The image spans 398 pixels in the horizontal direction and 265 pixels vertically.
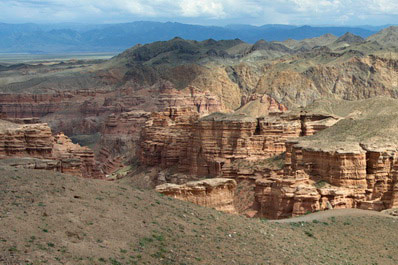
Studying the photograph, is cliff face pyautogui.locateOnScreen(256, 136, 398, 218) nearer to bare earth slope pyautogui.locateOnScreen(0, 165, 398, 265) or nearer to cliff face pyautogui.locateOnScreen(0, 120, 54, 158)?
bare earth slope pyautogui.locateOnScreen(0, 165, 398, 265)

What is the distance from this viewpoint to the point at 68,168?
160ft

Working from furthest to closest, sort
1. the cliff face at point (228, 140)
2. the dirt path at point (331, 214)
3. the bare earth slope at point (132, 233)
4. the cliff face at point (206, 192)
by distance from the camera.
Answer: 1. the cliff face at point (228, 140)
2. the dirt path at point (331, 214)
3. the cliff face at point (206, 192)
4. the bare earth slope at point (132, 233)

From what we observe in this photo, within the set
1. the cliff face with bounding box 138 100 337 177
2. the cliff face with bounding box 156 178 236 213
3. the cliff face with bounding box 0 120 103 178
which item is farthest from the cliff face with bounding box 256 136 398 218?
the cliff face with bounding box 0 120 103 178

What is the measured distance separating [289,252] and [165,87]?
10379 centimetres

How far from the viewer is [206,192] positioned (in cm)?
3878

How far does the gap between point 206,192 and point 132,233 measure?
1463 centimetres

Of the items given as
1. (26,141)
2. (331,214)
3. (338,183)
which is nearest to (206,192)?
(331,214)

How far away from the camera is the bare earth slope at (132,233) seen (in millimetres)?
21219

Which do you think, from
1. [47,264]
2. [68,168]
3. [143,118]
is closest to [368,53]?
[143,118]

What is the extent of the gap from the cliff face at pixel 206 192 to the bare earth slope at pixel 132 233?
499cm

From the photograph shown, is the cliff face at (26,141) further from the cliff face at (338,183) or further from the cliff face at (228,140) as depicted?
the cliff face at (338,183)

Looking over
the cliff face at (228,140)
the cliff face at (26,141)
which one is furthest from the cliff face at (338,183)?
the cliff face at (26,141)

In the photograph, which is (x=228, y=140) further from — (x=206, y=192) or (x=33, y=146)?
(x=206, y=192)

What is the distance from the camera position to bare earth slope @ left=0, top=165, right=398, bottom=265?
69.6 feet
